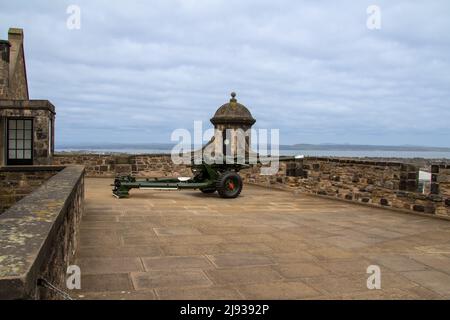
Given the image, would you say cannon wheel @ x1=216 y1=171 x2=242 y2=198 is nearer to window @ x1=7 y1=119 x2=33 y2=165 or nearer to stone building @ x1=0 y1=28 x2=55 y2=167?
stone building @ x1=0 y1=28 x2=55 y2=167

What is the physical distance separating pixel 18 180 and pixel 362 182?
783cm

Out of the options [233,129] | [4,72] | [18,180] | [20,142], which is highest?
[4,72]

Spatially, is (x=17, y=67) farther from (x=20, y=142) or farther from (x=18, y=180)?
(x=18, y=180)

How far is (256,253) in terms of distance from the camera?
5.35 m

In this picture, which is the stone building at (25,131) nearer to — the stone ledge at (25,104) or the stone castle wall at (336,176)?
the stone ledge at (25,104)

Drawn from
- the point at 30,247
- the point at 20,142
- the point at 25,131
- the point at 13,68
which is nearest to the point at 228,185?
the point at 25,131

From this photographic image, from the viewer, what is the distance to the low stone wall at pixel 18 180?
9.84m

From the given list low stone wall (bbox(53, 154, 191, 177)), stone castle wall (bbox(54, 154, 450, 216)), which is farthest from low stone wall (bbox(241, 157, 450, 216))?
low stone wall (bbox(53, 154, 191, 177))

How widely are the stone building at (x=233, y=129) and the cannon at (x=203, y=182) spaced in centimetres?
330

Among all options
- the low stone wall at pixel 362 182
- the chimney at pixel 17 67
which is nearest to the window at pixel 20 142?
the chimney at pixel 17 67

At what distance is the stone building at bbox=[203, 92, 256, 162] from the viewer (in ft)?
47.8

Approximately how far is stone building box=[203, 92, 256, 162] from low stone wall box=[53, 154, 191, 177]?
9.12 ft
